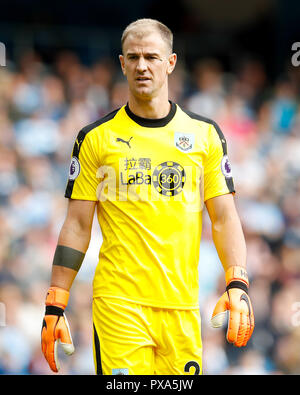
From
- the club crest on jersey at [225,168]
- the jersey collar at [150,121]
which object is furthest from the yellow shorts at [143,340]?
the jersey collar at [150,121]

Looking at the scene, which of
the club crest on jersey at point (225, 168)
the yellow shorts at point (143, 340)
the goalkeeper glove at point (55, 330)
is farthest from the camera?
the club crest on jersey at point (225, 168)

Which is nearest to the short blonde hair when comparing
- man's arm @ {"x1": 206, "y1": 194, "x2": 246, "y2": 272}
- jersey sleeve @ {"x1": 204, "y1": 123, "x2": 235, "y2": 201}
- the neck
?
the neck

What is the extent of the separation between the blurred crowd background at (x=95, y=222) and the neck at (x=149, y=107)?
12.0 ft

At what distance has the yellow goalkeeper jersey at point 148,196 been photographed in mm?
5293

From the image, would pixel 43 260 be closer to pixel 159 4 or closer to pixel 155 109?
pixel 155 109

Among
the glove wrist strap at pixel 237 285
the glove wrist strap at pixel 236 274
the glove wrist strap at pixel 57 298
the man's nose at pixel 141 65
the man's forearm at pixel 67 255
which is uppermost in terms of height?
the man's nose at pixel 141 65

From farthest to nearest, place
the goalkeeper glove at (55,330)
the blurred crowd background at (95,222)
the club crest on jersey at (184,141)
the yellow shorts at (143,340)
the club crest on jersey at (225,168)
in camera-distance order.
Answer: the blurred crowd background at (95,222), the club crest on jersey at (225,168), the club crest on jersey at (184,141), the goalkeeper glove at (55,330), the yellow shorts at (143,340)

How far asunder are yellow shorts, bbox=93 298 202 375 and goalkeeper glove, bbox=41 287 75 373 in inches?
7.9

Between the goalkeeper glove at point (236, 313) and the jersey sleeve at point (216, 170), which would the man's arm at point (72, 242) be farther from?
the goalkeeper glove at point (236, 313)

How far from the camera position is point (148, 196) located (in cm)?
532

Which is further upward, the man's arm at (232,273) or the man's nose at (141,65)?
the man's nose at (141,65)

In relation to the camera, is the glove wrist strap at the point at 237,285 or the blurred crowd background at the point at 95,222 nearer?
the glove wrist strap at the point at 237,285

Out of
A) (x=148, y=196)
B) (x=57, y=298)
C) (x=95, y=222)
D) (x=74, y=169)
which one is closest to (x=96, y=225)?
(x=95, y=222)
